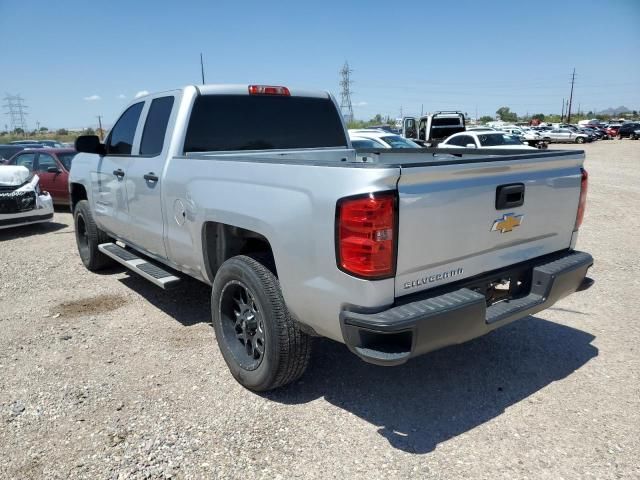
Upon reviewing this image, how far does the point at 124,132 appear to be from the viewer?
5.14 m

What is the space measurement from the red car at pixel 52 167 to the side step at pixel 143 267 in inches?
272

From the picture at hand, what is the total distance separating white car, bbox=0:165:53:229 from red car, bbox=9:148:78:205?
6.80 feet

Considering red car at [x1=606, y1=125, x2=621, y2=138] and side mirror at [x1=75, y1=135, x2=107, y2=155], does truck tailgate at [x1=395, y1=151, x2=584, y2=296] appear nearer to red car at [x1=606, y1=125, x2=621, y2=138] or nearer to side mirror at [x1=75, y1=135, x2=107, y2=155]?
side mirror at [x1=75, y1=135, x2=107, y2=155]

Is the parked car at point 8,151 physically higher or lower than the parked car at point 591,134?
higher

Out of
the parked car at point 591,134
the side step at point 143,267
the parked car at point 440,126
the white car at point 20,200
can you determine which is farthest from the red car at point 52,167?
the parked car at point 591,134

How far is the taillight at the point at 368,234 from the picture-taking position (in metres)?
2.42

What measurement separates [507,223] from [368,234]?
1.07 meters

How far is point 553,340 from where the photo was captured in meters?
4.17

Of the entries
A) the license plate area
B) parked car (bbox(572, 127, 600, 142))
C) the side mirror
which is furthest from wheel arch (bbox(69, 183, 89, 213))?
parked car (bbox(572, 127, 600, 142))

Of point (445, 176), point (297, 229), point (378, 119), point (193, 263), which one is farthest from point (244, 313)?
point (378, 119)

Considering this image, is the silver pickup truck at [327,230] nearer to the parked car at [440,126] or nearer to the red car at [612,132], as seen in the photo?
the parked car at [440,126]

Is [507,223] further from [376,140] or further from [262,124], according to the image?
[376,140]

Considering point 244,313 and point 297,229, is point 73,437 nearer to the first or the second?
point 244,313

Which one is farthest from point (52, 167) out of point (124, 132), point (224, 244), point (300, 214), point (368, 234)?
point (368, 234)
